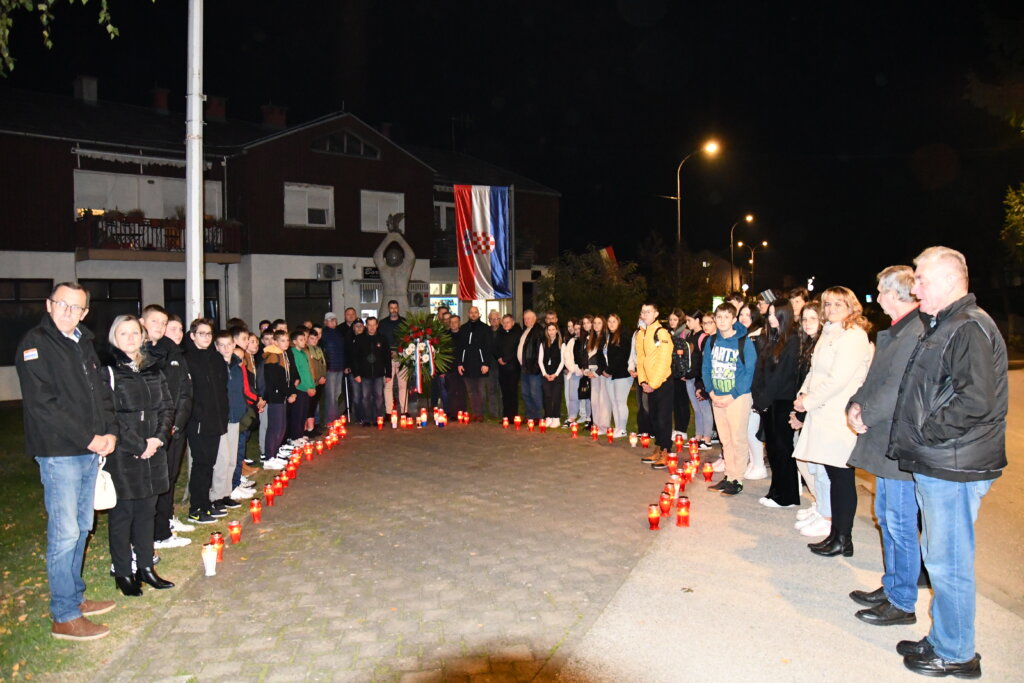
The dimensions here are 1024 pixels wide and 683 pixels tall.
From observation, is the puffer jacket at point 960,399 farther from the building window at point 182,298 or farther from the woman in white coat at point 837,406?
the building window at point 182,298

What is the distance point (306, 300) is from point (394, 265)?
742 cm

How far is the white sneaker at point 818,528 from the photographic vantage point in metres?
6.72

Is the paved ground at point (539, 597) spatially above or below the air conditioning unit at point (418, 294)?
below

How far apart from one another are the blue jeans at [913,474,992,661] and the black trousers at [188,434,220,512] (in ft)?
20.4

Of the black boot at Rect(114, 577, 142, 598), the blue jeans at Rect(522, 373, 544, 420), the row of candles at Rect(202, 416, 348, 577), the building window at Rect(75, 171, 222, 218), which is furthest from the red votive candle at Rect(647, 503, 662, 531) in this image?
the building window at Rect(75, 171, 222, 218)

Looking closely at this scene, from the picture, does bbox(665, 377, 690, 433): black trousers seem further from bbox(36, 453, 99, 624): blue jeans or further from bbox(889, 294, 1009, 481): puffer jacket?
bbox(36, 453, 99, 624): blue jeans

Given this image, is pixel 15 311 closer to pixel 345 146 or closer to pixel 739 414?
pixel 345 146

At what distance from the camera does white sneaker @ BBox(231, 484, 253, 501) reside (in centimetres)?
850

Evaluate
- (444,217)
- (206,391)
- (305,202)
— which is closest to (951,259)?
(206,391)

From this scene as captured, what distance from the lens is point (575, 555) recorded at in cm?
627

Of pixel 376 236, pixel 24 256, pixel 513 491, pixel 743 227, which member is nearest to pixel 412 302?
pixel 376 236

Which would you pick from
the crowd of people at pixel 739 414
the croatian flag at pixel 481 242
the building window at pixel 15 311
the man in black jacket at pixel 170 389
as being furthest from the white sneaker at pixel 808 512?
the building window at pixel 15 311

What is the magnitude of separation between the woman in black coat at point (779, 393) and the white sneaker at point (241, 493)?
18.9 feet

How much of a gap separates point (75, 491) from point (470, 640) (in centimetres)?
284
